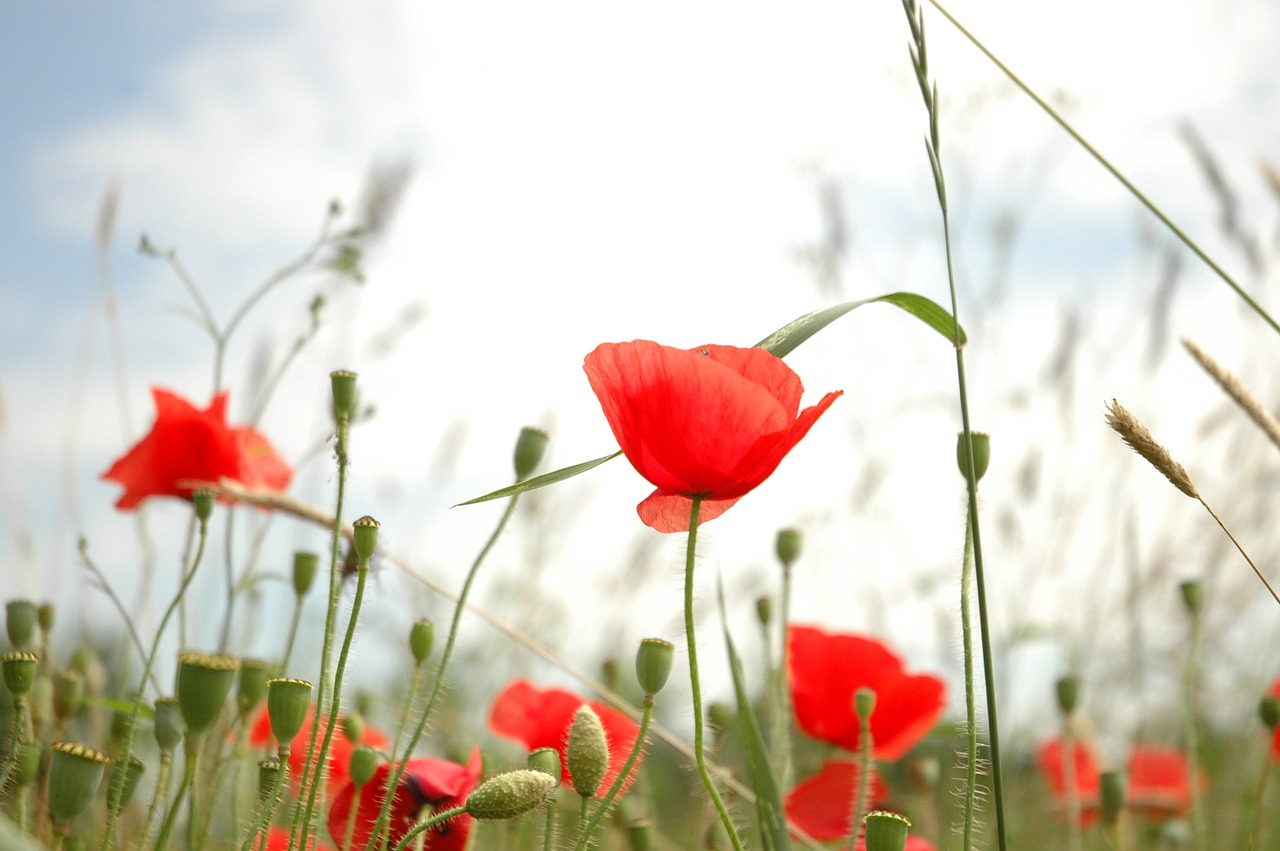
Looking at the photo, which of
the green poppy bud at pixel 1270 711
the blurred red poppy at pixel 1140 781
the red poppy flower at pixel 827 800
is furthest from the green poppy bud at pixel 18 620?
the blurred red poppy at pixel 1140 781

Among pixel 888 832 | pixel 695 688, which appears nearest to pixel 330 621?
pixel 695 688

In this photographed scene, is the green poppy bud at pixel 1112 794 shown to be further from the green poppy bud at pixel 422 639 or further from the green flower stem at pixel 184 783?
the green flower stem at pixel 184 783

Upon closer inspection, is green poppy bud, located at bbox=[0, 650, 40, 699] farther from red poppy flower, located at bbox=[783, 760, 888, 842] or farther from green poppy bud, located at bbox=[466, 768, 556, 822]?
red poppy flower, located at bbox=[783, 760, 888, 842]

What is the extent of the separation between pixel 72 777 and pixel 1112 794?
4.19ft

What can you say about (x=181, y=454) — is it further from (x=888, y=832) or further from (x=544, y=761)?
(x=888, y=832)

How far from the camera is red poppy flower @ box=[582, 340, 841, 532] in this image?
917 mm

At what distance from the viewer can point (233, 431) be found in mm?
1594

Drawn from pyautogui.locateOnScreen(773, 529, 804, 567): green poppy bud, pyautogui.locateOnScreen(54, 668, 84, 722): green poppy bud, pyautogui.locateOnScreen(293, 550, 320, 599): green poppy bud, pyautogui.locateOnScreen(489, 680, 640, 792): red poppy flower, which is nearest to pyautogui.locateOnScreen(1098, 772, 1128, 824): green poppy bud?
pyautogui.locateOnScreen(773, 529, 804, 567): green poppy bud

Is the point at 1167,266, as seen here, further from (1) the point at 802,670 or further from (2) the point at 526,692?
(2) the point at 526,692

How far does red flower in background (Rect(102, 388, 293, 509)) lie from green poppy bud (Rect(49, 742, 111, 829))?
2.39 ft

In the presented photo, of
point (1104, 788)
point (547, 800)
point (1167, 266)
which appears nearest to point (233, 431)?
point (547, 800)

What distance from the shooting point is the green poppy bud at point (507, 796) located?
792 mm

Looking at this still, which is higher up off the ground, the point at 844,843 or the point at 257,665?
the point at 257,665

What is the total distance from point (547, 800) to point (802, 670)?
0.77 metres
